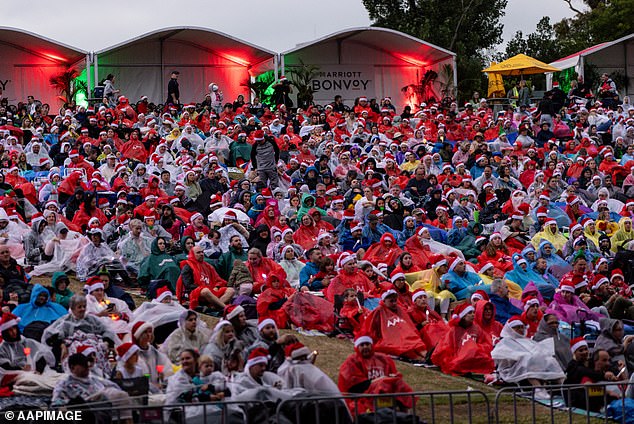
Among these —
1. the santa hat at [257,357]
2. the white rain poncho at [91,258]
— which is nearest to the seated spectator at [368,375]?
the santa hat at [257,357]

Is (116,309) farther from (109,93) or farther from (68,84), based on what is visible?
(68,84)

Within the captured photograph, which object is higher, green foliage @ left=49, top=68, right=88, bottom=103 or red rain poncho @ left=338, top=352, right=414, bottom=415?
green foliage @ left=49, top=68, right=88, bottom=103

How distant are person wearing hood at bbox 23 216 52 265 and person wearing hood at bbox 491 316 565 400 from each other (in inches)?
275

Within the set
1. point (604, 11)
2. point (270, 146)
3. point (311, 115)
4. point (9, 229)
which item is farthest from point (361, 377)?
point (604, 11)

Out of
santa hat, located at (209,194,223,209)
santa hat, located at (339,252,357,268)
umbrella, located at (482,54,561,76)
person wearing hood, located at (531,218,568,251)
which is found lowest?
santa hat, located at (339,252,357,268)

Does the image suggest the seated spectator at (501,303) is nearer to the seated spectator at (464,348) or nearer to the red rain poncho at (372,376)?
the seated spectator at (464,348)

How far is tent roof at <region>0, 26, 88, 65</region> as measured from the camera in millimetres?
31303

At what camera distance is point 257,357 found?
32.0ft

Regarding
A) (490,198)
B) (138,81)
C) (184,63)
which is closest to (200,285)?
(490,198)

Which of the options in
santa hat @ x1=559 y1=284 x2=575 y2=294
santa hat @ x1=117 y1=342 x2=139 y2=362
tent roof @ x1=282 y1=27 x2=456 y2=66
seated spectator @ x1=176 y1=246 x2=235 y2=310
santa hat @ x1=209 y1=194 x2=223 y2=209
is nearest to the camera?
santa hat @ x1=117 y1=342 x2=139 y2=362

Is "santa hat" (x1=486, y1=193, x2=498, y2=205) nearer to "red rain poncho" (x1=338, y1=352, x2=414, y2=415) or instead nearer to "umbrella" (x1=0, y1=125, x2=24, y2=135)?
"umbrella" (x1=0, y1=125, x2=24, y2=135)

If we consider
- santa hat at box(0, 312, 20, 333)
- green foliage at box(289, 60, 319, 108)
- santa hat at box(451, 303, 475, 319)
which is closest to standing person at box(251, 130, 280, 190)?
santa hat at box(451, 303, 475, 319)

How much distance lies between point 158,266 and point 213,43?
19.0m

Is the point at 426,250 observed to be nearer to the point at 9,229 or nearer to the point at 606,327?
the point at 606,327
